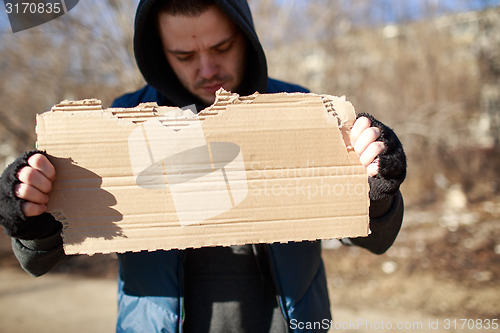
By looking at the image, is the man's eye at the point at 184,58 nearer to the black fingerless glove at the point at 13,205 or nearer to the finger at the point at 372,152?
the black fingerless glove at the point at 13,205

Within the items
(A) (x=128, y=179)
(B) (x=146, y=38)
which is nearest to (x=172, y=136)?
(A) (x=128, y=179)

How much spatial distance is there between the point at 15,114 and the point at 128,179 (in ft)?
20.1

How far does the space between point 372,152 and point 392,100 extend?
692 cm

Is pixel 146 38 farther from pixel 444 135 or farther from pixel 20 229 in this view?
pixel 444 135

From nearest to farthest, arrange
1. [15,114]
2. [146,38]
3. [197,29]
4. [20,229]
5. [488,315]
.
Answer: [20,229] → [197,29] → [146,38] → [488,315] → [15,114]

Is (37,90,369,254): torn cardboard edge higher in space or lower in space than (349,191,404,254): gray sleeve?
higher

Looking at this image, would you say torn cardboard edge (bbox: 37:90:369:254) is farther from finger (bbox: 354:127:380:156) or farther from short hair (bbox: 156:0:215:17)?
short hair (bbox: 156:0:215:17)

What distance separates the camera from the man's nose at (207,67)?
4.49ft

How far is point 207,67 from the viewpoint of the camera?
4.50ft

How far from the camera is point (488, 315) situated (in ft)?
10.7
